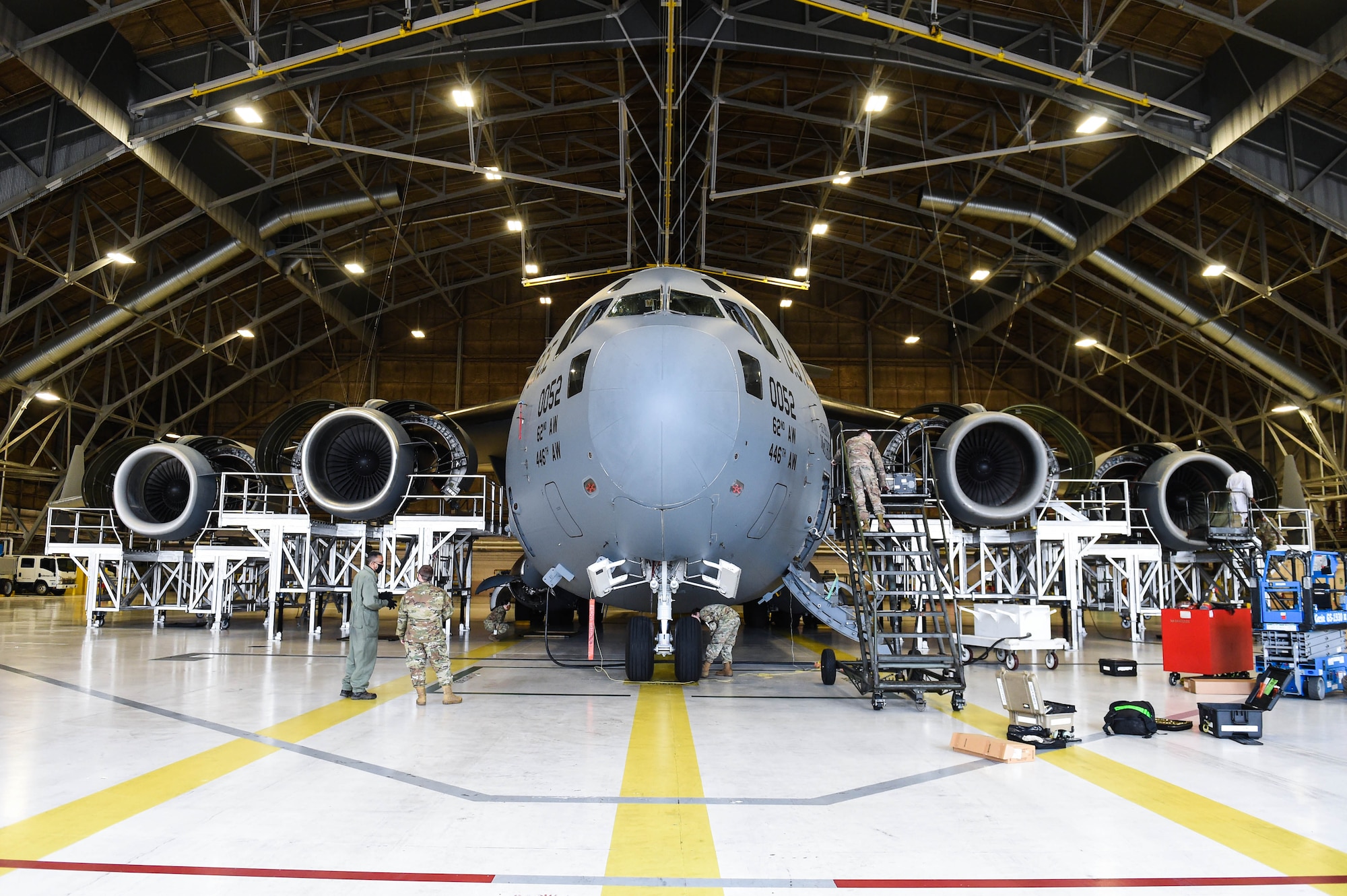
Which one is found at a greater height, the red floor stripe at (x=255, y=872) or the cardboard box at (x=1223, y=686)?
the red floor stripe at (x=255, y=872)

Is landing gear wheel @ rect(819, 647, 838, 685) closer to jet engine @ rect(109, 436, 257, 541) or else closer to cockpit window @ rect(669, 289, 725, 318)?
cockpit window @ rect(669, 289, 725, 318)

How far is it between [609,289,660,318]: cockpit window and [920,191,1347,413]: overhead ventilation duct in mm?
19289

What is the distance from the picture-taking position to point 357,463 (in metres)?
17.0

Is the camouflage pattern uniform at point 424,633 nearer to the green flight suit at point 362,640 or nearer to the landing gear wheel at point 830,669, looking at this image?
the green flight suit at point 362,640

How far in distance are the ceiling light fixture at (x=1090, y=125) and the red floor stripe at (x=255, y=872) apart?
20.7 m

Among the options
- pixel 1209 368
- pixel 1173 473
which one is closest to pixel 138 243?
pixel 1173 473

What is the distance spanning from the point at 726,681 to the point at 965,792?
5204mm

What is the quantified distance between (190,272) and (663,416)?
76.9ft

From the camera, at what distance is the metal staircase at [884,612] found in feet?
28.6

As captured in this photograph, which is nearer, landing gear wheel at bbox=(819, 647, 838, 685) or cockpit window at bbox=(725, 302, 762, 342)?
A: cockpit window at bbox=(725, 302, 762, 342)

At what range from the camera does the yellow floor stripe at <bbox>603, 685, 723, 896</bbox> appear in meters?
3.88

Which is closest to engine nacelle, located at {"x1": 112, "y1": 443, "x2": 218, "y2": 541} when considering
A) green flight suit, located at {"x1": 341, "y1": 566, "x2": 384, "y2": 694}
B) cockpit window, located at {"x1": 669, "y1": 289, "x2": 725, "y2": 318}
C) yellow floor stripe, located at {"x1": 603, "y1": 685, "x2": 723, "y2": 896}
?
green flight suit, located at {"x1": 341, "y1": 566, "x2": 384, "y2": 694}

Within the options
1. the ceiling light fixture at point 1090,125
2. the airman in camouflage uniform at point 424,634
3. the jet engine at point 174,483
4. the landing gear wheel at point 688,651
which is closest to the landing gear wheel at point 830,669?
the landing gear wheel at point 688,651

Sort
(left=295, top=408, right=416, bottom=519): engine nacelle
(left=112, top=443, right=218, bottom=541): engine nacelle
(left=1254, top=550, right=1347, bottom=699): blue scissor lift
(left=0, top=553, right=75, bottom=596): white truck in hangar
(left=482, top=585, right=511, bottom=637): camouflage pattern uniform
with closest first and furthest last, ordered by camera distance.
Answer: (left=1254, top=550, right=1347, bottom=699): blue scissor lift
(left=295, top=408, right=416, bottom=519): engine nacelle
(left=482, top=585, right=511, bottom=637): camouflage pattern uniform
(left=112, top=443, right=218, bottom=541): engine nacelle
(left=0, top=553, right=75, bottom=596): white truck in hangar
